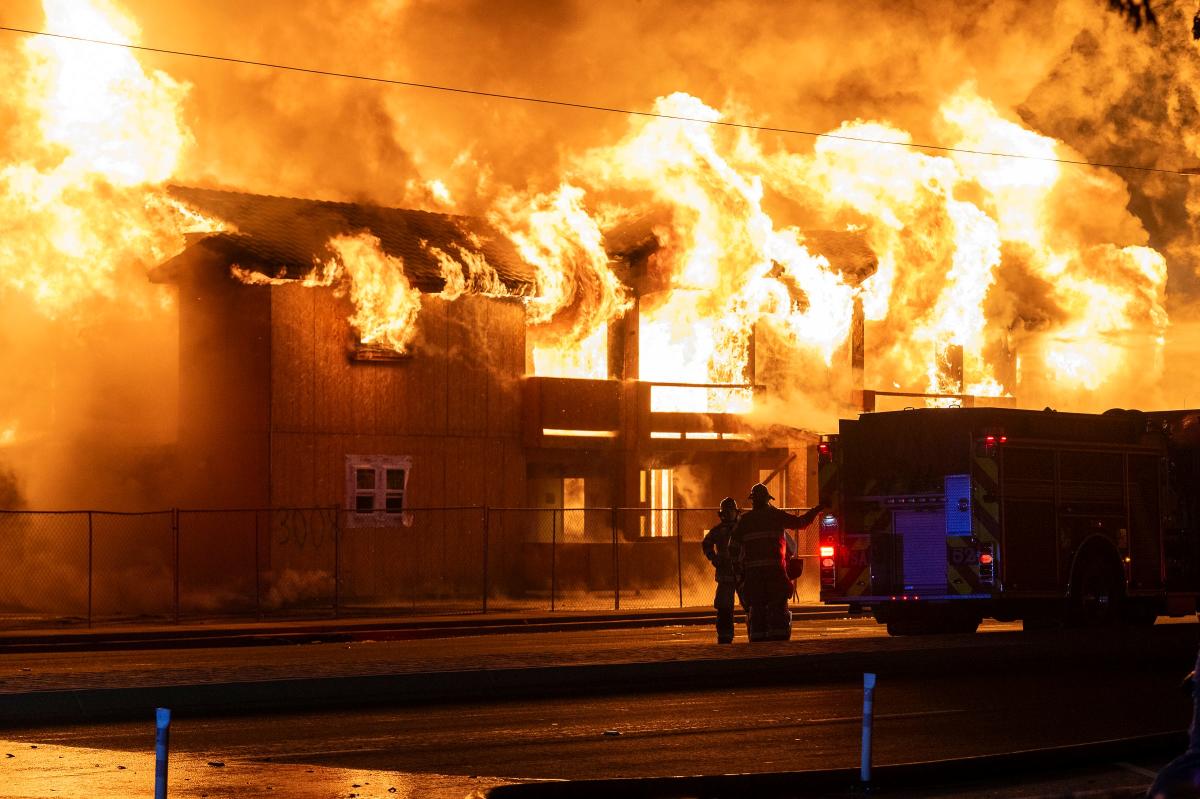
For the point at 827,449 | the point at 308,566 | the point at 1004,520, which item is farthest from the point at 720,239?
the point at 1004,520

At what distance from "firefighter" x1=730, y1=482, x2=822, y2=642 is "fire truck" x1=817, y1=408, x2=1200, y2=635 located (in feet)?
6.84

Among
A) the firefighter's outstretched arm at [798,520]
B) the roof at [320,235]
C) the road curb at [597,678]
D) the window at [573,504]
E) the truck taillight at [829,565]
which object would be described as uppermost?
the roof at [320,235]

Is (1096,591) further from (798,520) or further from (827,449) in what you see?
Result: (798,520)

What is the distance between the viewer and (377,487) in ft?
109

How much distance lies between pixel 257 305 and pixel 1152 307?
22.9 meters

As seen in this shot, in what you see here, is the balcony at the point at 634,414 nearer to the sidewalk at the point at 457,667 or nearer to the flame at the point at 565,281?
the flame at the point at 565,281

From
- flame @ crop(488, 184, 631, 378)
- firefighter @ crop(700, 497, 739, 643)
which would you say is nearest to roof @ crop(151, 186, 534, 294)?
flame @ crop(488, 184, 631, 378)

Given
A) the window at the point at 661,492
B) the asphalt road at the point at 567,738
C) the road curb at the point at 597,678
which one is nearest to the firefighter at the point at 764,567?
the road curb at the point at 597,678

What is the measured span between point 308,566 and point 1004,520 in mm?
15344

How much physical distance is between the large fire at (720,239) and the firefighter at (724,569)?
14.2 m

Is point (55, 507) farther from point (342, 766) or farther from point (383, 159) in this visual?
point (342, 766)

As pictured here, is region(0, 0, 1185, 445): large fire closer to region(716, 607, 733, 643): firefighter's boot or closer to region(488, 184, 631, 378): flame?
region(488, 184, 631, 378): flame

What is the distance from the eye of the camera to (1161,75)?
1681 inches

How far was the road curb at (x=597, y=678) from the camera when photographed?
13797mm
